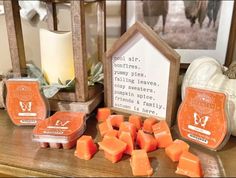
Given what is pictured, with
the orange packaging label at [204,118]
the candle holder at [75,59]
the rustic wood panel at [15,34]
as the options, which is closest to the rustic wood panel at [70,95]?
the candle holder at [75,59]

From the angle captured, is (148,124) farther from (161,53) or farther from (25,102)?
(25,102)

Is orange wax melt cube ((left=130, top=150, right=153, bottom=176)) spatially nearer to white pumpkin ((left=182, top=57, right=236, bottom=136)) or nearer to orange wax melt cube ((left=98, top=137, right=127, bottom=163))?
orange wax melt cube ((left=98, top=137, right=127, bottom=163))

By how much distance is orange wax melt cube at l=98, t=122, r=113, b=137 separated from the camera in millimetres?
537

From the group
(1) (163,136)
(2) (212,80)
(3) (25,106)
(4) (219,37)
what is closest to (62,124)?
(3) (25,106)

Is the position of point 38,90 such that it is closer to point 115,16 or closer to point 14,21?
point 14,21

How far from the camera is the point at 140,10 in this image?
74 centimetres

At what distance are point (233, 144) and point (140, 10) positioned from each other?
0.45 m

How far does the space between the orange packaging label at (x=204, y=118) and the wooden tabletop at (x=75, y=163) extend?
0.09 ft

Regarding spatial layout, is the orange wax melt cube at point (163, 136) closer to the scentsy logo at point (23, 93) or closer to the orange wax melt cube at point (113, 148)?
the orange wax melt cube at point (113, 148)

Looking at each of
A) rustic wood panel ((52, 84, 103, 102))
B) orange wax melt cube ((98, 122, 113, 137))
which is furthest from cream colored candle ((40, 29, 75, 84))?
orange wax melt cube ((98, 122, 113, 137))

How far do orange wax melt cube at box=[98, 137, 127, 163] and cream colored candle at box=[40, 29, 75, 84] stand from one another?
0.21m

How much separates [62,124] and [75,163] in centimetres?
10

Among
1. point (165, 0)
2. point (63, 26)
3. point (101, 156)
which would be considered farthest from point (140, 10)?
point (101, 156)

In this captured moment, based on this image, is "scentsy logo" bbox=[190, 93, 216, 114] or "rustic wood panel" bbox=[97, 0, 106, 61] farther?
"rustic wood panel" bbox=[97, 0, 106, 61]
